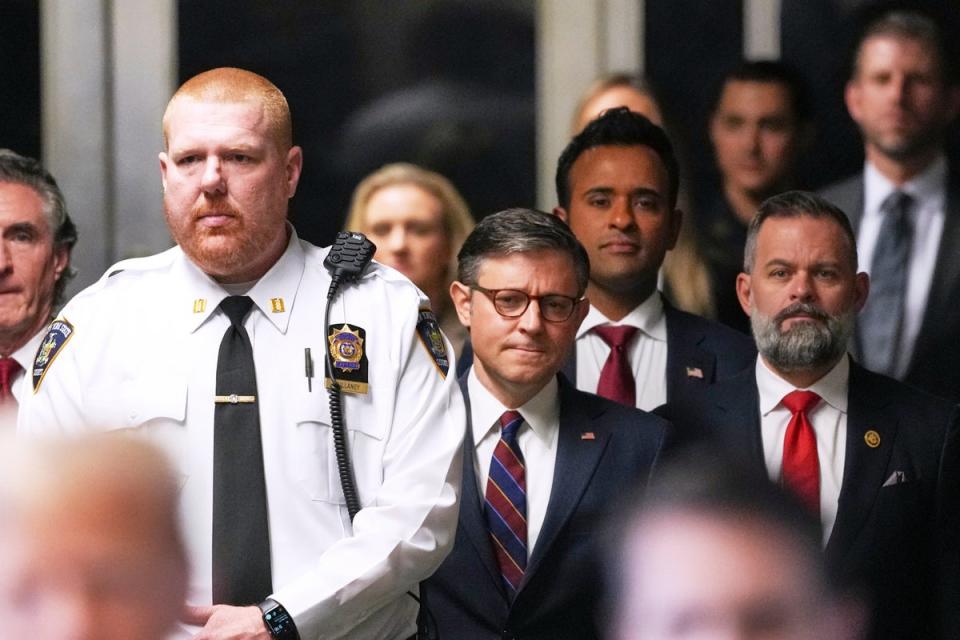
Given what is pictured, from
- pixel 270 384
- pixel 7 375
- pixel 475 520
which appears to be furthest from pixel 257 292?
pixel 7 375

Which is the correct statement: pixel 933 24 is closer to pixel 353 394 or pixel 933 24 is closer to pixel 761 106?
pixel 761 106

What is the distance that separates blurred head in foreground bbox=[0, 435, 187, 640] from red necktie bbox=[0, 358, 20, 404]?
2.84m

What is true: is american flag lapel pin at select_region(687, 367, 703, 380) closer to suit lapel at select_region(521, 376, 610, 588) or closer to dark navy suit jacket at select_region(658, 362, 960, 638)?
dark navy suit jacket at select_region(658, 362, 960, 638)

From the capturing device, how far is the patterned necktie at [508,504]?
337 centimetres

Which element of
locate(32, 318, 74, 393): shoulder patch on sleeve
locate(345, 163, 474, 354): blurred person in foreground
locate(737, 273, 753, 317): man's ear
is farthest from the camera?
locate(345, 163, 474, 354): blurred person in foreground

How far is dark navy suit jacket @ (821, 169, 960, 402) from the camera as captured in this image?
4879 mm

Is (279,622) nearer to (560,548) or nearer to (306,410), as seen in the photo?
(306,410)

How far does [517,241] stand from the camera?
3.56m

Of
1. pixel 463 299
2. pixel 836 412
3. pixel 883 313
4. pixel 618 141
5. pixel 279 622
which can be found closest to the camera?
pixel 279 622

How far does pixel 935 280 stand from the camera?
496 cm

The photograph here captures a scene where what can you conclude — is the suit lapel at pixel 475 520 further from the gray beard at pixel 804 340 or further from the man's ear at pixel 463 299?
the gray beard at pixel 804 340

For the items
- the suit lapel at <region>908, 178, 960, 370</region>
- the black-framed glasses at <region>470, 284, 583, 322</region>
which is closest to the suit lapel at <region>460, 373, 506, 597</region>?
the black-framed glasses at <region>470, 284, 583, 322</region>

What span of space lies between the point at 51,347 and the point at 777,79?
2912mm

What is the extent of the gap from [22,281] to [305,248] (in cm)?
127
